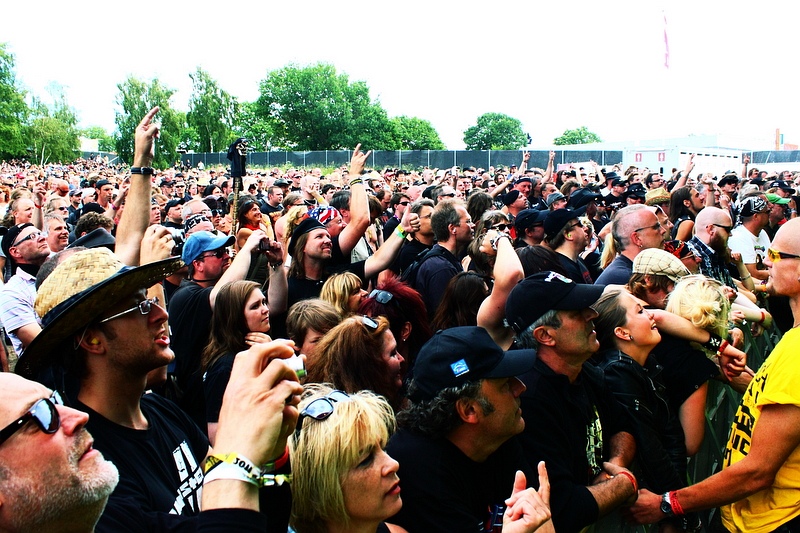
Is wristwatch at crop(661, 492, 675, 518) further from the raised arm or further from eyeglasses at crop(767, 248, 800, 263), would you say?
the raised arm

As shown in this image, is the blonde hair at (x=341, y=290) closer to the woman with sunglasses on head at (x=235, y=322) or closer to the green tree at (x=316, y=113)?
the woman with sunglasses on head at (x=235, y=322)

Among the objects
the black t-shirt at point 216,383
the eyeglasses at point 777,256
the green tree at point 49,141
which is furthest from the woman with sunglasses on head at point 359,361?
the green tree at point 49,141

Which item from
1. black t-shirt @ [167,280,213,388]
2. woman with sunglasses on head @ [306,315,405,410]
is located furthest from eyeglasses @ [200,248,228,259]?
woman with sunglasses on head @ [306,315,405,410]

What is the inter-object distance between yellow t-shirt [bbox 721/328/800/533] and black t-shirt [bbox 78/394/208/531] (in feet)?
7.94

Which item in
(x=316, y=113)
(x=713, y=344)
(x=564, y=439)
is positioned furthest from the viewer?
(x=316, y=113)

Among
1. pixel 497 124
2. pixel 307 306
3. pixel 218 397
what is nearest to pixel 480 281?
pixel 307 306

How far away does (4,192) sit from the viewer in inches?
542

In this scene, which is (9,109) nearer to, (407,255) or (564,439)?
(407,255)

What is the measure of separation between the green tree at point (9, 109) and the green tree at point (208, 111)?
683 inches

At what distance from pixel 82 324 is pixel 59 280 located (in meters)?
0.29

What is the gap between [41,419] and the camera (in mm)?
1613

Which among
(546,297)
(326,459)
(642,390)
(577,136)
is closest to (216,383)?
(326,459)

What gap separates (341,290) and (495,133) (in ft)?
408

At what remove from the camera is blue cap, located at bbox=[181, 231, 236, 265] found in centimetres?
499
